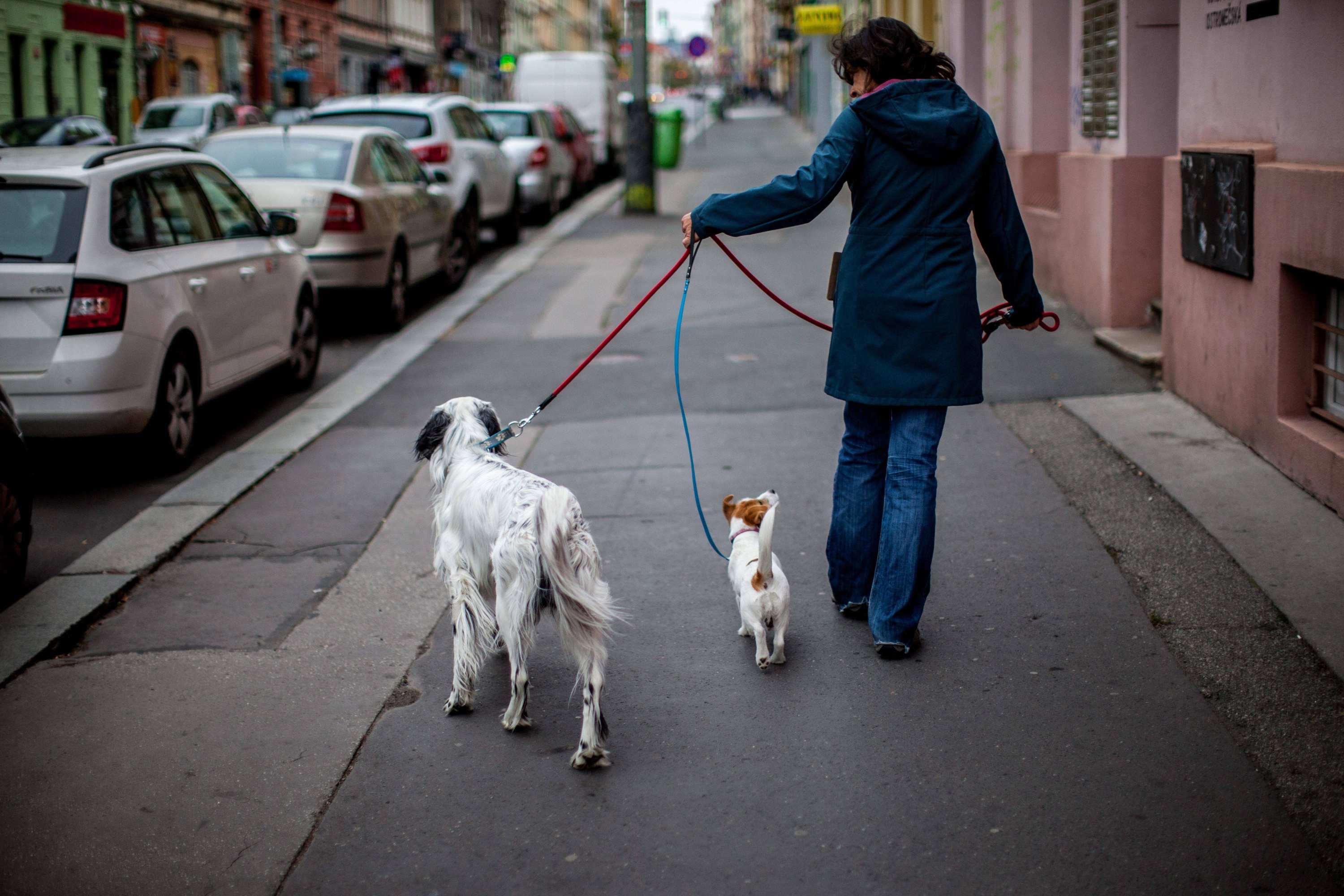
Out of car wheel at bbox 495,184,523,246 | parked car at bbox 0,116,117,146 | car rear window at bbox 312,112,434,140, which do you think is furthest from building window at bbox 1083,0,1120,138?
parked car at bbox 0,116,117,146

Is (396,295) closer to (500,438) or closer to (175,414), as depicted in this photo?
(175,414)

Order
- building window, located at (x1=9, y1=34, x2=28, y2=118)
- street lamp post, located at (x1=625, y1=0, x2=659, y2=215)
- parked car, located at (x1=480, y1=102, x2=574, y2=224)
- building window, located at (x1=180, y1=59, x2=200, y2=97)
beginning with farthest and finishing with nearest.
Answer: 1. building window, located at (x1=180, y1=59, x2=200, y2=97)
2. building window, located at (x1=9, y1=34, x2=28, y2=118)
3. street lamp post, located at (x1=625, y1=0, x2=659, y2=215)
4. parked car, located at (x1=480, y1=102, x2=574, y2=224)

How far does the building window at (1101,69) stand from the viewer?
9.65 metres

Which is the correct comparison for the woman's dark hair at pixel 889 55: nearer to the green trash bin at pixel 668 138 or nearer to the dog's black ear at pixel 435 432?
the dog's black ear at pixel 435 432

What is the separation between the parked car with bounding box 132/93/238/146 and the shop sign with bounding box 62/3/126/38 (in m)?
7.56

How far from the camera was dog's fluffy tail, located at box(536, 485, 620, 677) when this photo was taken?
12.3 ft

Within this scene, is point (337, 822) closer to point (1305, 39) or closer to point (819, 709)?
point (819, 709)

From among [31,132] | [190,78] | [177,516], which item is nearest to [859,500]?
[177,516]

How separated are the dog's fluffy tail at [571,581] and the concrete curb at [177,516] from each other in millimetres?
2148

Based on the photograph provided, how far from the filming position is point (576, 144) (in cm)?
2427

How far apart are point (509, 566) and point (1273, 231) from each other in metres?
4.29

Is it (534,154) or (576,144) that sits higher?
(576,144)

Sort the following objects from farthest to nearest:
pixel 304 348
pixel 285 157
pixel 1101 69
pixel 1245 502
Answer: pixel 285 157
pixel 1101 69
pixel 304 348
pixel 1245 502

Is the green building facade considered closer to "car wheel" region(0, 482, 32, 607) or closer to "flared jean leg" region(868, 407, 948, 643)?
"car wheel" region(0, 482, 32, 607)
